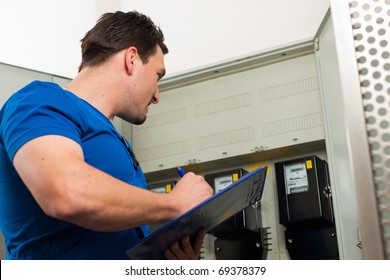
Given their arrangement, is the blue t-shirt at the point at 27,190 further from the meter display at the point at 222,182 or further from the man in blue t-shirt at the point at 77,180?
the meter display at the point at 222,182

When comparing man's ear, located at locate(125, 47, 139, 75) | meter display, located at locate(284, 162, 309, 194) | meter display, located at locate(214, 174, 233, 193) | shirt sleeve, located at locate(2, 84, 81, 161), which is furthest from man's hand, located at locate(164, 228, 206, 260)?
meter display, located at locate(214, 174, 233, 193)

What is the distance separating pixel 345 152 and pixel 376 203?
1366 millimetres

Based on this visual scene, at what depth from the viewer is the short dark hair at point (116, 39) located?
1.46 m

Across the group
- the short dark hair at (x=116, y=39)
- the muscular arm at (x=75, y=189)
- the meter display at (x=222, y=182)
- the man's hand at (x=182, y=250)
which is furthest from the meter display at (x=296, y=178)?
the muscular arm at (x=75, y=189)

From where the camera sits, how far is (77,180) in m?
0.97

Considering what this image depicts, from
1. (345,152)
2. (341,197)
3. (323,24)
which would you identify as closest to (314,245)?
(341,197)

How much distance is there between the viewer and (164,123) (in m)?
2.76

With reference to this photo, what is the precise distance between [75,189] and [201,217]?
0.29 m

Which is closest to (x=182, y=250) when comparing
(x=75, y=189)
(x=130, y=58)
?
(x=75, y=189)

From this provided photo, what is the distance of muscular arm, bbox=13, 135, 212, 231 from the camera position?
965 mm

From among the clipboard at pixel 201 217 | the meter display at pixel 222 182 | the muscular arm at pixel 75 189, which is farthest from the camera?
the meter display at pixel 222 182

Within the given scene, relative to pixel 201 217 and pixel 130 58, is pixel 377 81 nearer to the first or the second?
pixel 201 217

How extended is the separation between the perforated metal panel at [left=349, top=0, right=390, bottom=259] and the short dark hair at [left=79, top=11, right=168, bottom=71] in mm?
746

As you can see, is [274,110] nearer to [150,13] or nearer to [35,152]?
[150,13]
